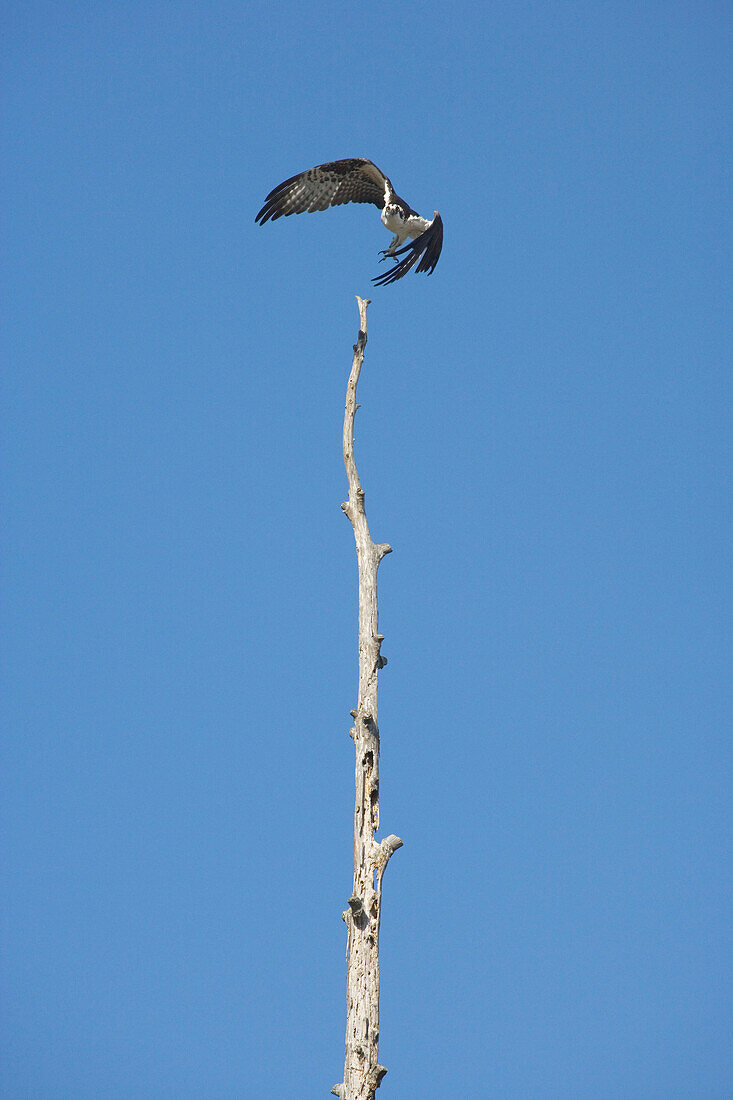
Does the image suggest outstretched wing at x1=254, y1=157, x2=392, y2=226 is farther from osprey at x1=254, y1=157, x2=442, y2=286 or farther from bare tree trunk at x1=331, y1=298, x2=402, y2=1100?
bare tree trunk at x1=331, y1=298, x2=402, y2=1100

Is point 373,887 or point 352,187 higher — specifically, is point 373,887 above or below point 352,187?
below

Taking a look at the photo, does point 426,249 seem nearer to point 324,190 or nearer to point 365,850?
point 324,190

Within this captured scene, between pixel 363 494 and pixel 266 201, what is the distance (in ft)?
12.3

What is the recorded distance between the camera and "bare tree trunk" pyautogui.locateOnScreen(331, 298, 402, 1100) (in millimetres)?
7734

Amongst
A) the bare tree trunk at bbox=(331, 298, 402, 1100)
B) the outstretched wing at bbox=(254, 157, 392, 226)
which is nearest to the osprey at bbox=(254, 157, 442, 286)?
the outstretched wing at bbox=(254, 157, 392, 226)

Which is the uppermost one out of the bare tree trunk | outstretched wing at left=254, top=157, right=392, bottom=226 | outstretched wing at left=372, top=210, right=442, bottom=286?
outstretched wing at left=254, top=157, right=392, bottom=226

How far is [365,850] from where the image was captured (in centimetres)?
810

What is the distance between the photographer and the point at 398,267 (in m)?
9.00

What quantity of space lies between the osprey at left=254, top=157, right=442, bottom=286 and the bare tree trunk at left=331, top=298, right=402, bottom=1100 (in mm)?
2022

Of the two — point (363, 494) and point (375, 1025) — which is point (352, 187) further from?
point (375, 1025)

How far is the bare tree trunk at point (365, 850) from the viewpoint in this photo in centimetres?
773

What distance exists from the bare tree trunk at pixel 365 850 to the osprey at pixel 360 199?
2022 mm

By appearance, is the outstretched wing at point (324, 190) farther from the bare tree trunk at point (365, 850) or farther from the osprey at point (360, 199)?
the bare tree trunk at point (365, 850)

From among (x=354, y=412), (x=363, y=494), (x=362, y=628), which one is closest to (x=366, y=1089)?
(x=362, y=628)
